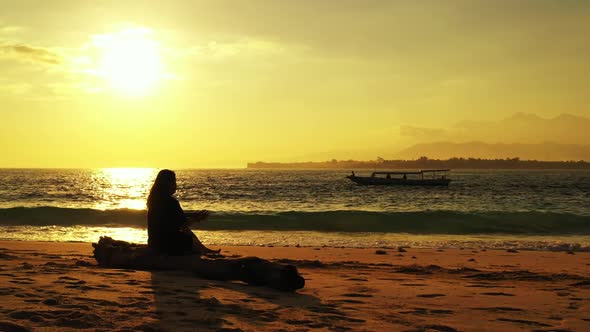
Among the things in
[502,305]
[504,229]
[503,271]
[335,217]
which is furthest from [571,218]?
[502,305]

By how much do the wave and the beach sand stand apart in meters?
13.3

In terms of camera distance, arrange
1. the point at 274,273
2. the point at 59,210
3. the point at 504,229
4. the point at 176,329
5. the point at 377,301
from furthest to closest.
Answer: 1. the point at 59,210
2. the point at 504,229
3. the point at 274,273
4. the point at 377,301
5. the point at 176,329

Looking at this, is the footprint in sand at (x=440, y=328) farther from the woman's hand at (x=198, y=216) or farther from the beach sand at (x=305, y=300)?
the woman's hand at (x=198, y=216)

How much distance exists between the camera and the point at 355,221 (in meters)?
26.6

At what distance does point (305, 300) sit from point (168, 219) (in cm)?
288

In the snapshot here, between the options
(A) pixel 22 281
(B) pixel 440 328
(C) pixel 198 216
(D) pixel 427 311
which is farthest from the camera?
(C) pixel 198 216

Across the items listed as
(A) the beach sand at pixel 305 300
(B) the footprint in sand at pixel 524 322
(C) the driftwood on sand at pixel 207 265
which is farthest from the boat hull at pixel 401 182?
(B) the footprint in sand at pixel 524 322

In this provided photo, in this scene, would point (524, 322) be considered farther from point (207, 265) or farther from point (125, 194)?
point (125, 194)

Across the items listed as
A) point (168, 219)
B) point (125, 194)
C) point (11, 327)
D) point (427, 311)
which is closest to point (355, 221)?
point (168, 219)

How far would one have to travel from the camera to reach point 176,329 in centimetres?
500

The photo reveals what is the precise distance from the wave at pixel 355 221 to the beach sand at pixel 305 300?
43.8ft

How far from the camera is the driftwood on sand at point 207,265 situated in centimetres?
734

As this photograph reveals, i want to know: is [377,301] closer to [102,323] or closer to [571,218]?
[102,323]

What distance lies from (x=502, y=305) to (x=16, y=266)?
7.69 meters
